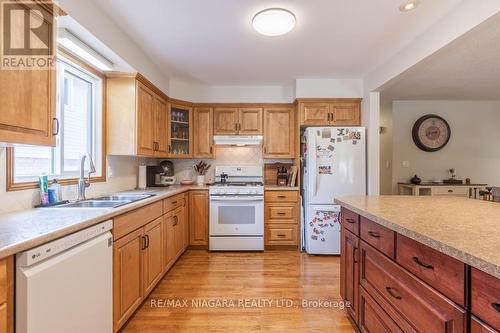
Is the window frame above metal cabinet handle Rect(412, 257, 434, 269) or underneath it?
above

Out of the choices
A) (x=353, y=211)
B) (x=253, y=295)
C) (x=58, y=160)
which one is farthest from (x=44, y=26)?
(x=253, y=295)

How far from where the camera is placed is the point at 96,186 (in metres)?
2.39

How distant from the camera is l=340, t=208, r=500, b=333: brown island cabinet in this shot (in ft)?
2.70

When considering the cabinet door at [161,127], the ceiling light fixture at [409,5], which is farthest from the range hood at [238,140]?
the ceiling light fixture at [409,5]

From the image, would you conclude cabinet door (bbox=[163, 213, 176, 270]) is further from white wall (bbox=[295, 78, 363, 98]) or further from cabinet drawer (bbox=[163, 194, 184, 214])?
white wall (bbox=[295, 78, 363, 98])

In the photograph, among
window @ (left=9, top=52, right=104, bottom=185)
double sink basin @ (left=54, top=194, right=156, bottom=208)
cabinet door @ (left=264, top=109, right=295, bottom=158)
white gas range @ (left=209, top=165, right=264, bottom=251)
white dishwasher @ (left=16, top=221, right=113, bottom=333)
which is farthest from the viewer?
cabinet door @ (left=264, top=109, right=295, bottom=158)

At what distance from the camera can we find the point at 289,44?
8.31 ft

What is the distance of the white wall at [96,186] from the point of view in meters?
1.53

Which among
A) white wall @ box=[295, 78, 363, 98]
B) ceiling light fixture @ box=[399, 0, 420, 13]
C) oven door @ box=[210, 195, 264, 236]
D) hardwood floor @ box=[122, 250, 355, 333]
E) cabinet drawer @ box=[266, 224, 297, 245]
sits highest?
ceiling light fixture @ box=[399, 0, 420, 13]

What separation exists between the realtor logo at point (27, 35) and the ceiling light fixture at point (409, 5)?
237cm

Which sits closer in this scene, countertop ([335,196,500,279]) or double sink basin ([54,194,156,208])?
countertop ([335,196,500,279])

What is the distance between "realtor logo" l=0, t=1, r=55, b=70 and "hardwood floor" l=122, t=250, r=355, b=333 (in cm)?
185

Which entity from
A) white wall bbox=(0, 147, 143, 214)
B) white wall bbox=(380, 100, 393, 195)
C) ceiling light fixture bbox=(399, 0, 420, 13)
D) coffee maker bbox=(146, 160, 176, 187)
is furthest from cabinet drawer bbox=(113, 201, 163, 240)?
white wall bbox=(380, 100, 393, 195)

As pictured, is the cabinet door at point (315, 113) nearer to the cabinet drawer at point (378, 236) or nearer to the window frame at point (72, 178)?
the cabinet drawer at point (378, 236)
